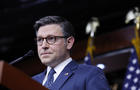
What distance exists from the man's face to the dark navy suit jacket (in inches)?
3.4

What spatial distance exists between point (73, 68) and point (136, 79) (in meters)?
2.92

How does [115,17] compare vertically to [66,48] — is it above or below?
below

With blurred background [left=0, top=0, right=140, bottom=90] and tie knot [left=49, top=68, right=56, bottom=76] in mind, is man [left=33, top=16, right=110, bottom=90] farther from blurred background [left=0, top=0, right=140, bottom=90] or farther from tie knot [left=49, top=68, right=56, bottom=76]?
blurred background [left=0, top=0, right=140, bottom=90]

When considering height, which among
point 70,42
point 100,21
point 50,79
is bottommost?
point 100,21

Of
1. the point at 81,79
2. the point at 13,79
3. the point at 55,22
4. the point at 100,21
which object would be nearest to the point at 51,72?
the point at 81,79

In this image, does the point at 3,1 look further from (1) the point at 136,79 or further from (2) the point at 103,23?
(1) the point at 136,79

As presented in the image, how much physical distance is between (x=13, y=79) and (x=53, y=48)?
0.55 meters

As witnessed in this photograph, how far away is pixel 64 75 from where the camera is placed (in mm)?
2203

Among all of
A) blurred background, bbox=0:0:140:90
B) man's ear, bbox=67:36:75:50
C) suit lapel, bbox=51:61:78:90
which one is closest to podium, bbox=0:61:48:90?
suit lapel, bbox=51:61:78:90

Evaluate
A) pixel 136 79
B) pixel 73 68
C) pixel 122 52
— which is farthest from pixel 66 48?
pixel 122 52

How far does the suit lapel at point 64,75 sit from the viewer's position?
2145 mm

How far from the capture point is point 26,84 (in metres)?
1.79

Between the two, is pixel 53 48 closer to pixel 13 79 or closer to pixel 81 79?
pixel 81 79

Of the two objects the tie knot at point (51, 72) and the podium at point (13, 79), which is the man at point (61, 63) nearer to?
the tie knot at point (51, 72)
